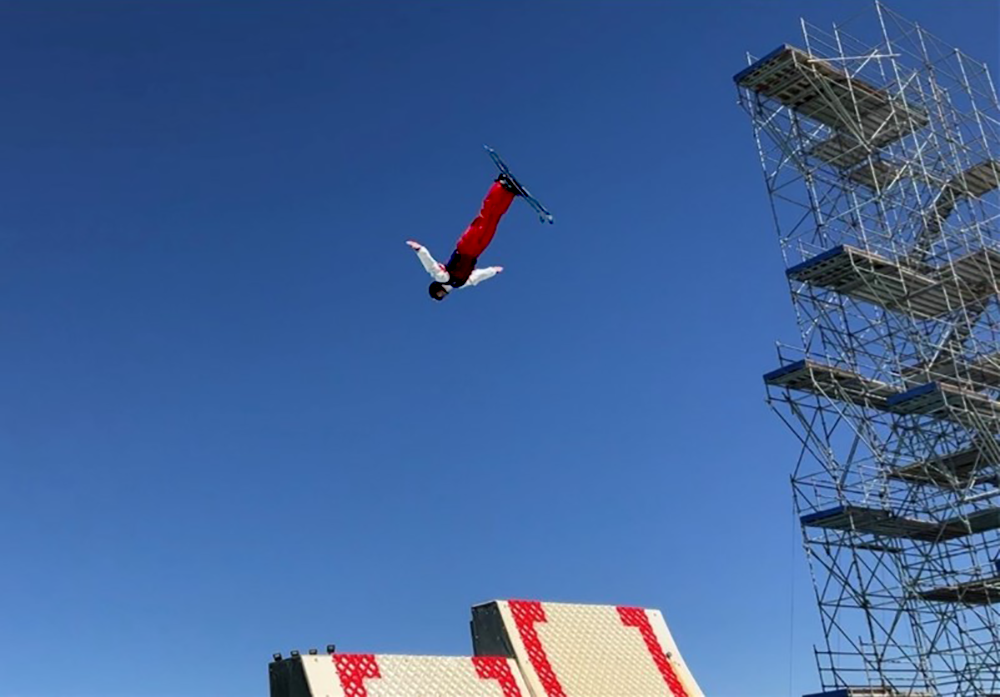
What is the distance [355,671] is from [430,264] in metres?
11.0

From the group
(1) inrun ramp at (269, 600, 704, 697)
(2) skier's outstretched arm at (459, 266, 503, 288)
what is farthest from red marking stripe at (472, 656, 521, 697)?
(2) skier's outstretched arm at (459, 266, 503, 288)

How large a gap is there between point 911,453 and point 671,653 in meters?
11.9

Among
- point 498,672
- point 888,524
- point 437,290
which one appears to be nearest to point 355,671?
point 498,672

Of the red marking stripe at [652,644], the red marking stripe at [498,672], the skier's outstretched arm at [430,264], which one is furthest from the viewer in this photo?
the red marking stripe at [652,644]

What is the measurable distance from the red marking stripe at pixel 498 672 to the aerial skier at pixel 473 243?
1228 cm

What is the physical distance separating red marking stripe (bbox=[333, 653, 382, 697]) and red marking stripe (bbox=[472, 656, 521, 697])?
3.20m

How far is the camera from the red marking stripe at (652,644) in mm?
32375

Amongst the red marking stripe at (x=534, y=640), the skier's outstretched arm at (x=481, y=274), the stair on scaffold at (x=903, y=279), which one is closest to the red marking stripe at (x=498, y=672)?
the red marking stripe at (x=534, y=640)

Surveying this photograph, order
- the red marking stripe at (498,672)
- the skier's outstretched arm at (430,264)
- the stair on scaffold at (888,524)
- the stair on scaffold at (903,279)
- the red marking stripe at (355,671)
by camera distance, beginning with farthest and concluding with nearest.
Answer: the stair on scaffold at (903,279)
the stair on scaffold at (888,524)
the red marking stripe at (498,672)
the red marking stripe at (355,671)
the skier's outstretched arm at (430,264)

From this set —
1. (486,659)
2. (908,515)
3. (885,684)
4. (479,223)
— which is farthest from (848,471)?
(479,223)

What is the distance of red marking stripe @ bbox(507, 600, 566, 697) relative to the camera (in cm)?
2919

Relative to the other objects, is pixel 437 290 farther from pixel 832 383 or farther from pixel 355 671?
pixel 832 383

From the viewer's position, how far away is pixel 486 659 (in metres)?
28.8

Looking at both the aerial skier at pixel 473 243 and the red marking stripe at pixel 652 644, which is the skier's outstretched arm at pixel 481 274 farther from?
the red marking stripe at pixel 652 644
